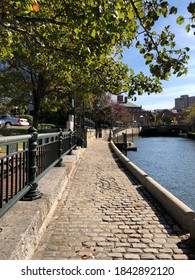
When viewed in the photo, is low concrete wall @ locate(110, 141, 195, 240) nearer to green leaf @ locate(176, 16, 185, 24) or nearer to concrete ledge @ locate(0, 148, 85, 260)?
concrete ledge @ locate(0, 148, 85, 260)

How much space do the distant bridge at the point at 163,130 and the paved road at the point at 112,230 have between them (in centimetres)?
9822

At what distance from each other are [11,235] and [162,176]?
17277 millimetres

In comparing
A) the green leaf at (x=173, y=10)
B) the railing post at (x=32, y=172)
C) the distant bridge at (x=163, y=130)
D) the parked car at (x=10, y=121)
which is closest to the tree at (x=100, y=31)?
the green leaf at (x=173, y=10)

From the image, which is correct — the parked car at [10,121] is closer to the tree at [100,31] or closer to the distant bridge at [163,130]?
the tree at [100,31]

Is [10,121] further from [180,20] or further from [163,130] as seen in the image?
[163,130]

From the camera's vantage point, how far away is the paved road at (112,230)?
12.9 feet

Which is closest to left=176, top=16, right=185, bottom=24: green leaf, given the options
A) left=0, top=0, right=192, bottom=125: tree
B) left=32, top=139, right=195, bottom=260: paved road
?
left=0, top=0, right=192, bottom=125: tree

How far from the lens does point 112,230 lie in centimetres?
489

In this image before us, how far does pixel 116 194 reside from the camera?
772cm

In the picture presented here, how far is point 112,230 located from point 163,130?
104 metres

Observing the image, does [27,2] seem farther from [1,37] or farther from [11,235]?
[11,235]

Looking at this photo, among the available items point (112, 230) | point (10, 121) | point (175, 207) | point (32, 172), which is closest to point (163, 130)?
point (10, 121)

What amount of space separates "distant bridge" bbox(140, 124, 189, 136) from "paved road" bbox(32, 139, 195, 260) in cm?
9822
